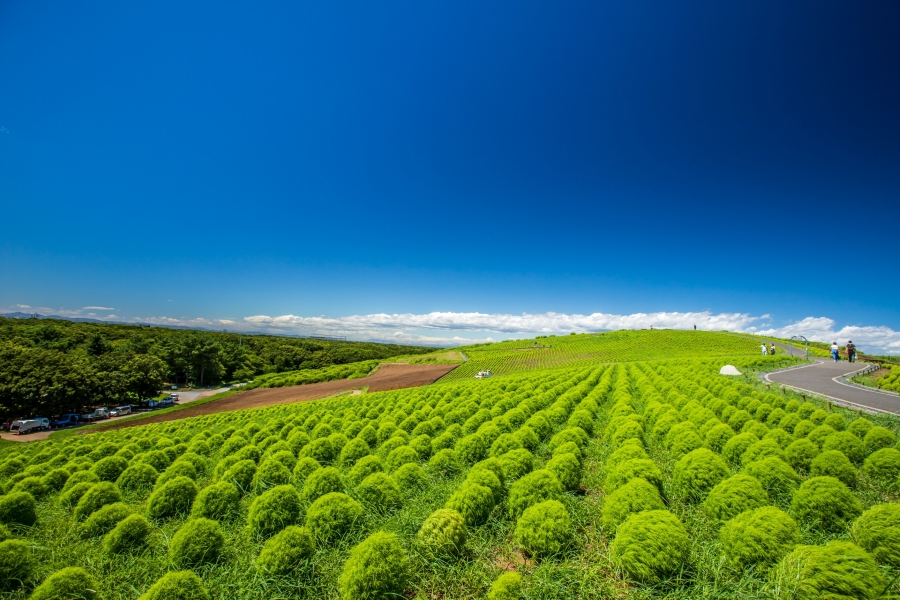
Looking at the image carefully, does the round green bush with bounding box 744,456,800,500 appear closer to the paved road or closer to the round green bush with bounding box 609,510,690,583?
the round green bush with bounding box 609,510,690,583

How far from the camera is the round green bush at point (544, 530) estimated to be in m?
5.45

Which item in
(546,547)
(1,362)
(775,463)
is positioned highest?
(775,463)

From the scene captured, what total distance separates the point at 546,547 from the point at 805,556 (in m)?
3.18

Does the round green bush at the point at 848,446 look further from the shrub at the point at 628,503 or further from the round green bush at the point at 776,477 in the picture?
the shrub at the point at 628,503

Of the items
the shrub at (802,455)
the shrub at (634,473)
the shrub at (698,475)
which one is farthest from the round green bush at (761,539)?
the shrub at (802,455)

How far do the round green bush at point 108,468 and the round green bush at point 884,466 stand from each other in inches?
823

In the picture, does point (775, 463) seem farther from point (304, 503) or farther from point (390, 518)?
point (304, 503)

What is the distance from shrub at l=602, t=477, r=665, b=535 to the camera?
5840 millimetres

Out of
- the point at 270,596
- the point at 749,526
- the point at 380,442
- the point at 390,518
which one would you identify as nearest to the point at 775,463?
the point at 749,526

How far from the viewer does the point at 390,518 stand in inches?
267

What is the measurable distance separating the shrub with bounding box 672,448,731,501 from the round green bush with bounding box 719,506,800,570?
2.28m

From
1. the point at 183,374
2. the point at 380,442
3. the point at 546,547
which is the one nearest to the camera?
the point at 546,547

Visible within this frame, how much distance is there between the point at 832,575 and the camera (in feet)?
12.3

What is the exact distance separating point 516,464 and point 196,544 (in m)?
6.44
